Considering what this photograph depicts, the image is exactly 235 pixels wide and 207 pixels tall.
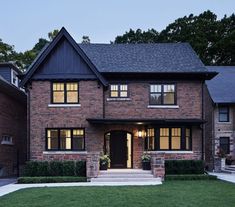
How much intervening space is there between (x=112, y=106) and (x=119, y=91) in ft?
3.42

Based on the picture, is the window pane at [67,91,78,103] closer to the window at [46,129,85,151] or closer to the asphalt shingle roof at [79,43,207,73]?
the window at [46,129,85,151]

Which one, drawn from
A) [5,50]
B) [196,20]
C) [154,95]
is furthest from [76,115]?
[196,20]

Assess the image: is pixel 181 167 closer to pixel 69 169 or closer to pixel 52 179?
pixel 69 169

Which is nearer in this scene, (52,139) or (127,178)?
(127,178)

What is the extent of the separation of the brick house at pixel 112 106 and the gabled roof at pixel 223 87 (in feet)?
23.2

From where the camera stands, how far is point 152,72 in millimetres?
25062

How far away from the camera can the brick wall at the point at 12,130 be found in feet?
86.0

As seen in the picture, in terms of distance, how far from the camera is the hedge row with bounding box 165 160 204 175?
23672 mm

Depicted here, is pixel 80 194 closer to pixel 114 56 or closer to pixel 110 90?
pixel 110 90

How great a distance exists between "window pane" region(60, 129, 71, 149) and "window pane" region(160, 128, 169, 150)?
5589mm

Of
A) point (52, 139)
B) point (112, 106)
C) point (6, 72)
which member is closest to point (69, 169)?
point (52, 139)

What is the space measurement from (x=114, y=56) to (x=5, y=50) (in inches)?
1051

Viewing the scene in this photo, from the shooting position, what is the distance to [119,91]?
83.9 ft

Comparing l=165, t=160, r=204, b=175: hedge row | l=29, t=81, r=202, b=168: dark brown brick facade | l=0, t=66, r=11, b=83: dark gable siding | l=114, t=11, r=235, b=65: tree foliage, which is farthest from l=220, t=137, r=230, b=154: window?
l=114, t=11, r=235, b=65: tree foliage
